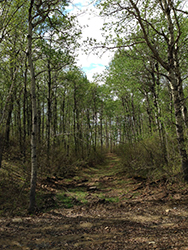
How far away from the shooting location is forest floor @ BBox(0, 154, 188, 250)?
146 inches

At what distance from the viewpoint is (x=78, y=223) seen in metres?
5.09

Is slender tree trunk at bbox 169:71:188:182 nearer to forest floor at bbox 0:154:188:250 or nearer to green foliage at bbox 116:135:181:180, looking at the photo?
green foliage at bbox 116:135:181:180

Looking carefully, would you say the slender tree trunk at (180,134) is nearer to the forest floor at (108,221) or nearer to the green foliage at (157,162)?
the green foliage at (157,162)

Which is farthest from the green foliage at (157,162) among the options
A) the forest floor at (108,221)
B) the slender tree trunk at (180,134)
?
the forest floor at (108,221)

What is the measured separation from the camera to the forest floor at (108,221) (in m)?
3.71

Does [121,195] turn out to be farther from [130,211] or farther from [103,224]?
[103,224]

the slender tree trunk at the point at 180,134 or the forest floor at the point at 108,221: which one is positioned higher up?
the slender tree trunk at the point at 180,134

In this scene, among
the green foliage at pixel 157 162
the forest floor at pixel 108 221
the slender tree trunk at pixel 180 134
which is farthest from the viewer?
the green foliage at pixel 157 162

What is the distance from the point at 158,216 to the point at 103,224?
65.0 inches

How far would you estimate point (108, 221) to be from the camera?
5.04m

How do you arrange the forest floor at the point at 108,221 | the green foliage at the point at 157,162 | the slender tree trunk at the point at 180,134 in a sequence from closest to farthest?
the forest floor at the point at 108,221 → the slender tree trunk at the point at 180,134 → the green foliage at the point at 157,162

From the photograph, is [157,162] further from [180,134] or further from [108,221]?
[108,221]

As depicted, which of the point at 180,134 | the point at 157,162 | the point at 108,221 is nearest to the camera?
the point at 108,221

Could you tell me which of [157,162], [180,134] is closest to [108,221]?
[180,134]
